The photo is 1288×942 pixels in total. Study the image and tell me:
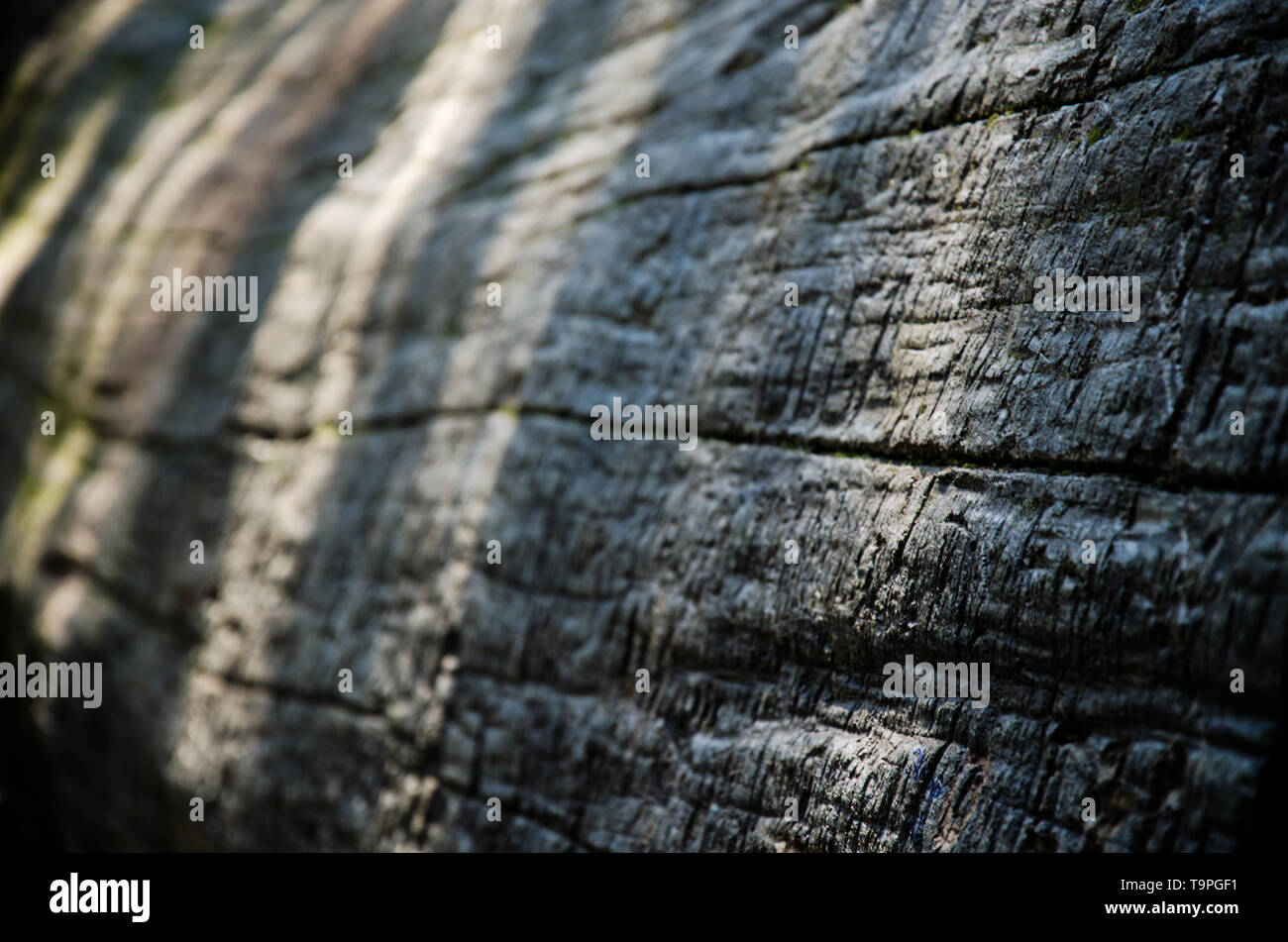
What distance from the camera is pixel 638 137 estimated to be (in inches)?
105

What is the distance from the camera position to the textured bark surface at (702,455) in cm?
144

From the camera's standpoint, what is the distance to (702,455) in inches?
85.1

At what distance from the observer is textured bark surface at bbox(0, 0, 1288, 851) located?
144 cm

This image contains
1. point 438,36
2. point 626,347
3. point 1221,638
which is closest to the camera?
point 1221,638

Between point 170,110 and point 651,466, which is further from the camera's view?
point 170,110

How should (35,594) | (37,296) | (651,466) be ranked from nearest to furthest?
(651,466)
(35,594)
(37,296)

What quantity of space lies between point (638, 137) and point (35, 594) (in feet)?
10.4

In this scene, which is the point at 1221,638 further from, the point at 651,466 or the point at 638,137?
the point at 638,137

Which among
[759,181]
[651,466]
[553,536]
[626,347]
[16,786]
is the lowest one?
[16,786]

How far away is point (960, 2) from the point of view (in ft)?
6.48
